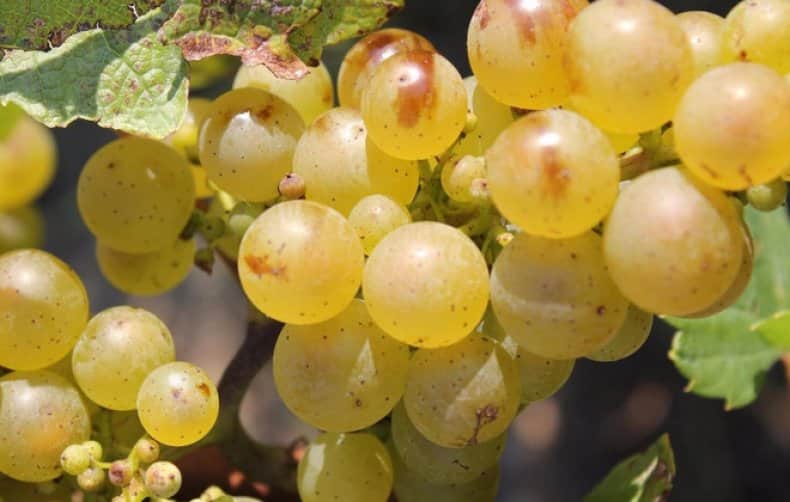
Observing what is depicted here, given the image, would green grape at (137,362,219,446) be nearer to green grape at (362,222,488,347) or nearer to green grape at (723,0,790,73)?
green grape at (362,222,488,347)

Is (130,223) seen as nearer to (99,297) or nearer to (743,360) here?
(743,360)

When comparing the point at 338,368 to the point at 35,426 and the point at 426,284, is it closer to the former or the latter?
the point at 426,284

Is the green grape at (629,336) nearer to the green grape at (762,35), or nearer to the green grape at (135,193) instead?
the green grape at (762,35)

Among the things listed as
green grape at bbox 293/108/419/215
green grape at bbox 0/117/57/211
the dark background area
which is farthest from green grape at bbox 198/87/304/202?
the dark background area

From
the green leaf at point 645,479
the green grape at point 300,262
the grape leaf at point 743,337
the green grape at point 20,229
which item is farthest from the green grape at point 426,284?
the green grape at point 20,229

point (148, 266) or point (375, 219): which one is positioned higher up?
point (375, 219)

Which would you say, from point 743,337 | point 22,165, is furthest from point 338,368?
point 22,165
